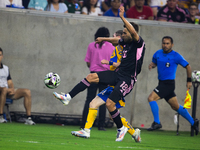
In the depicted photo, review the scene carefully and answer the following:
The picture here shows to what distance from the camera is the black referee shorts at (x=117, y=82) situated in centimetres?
554

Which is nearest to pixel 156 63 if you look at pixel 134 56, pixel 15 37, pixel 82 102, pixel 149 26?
pixel 149 26

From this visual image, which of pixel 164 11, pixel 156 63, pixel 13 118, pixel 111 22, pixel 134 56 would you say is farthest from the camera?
pixel 164 11

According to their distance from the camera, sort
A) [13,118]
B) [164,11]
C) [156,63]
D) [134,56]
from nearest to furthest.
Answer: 1. [134,56]
2. [156,63]
3. [13,118]
4. [164,11]

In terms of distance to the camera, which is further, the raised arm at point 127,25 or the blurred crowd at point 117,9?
the blurred crowd at point 117,9

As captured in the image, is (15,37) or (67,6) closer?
(15,37)

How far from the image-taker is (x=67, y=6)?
1064 cm

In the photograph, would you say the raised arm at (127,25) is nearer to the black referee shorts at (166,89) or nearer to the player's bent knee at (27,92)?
the black referee shorts at (166,89)

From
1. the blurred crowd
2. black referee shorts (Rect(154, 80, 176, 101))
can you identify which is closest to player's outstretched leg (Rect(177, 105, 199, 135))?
black referee shorts (Rect(154, 80, 176, 101))

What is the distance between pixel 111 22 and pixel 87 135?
4.91 metres

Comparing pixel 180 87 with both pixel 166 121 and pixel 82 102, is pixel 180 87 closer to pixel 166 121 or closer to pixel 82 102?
pixel 166 121

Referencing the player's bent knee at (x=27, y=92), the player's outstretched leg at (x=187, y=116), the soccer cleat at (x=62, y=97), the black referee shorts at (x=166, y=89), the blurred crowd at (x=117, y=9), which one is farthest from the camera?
the blurred crowd at (x=117, y=9)

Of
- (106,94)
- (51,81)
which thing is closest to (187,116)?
(106,94)

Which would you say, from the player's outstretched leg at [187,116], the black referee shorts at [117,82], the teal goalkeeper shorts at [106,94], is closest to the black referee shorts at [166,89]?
the player's outstretched leg at [187,116]

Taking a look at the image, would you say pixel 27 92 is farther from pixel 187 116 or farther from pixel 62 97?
pixel 187 116
